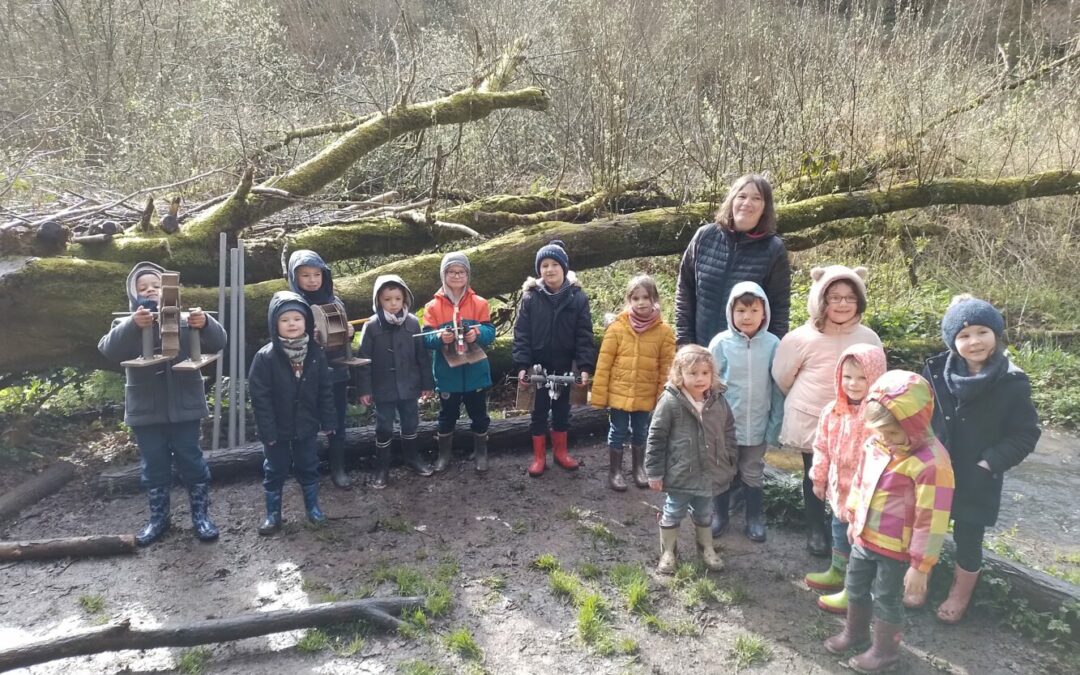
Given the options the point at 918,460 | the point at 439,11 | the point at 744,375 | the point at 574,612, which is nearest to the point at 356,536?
the point at 574,612

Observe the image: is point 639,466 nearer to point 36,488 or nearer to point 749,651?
point 749,651

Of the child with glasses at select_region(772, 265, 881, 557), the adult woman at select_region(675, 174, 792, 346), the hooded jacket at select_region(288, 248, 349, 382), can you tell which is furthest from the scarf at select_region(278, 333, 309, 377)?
the child with glasses at select_region(772, 265, 881, 557)

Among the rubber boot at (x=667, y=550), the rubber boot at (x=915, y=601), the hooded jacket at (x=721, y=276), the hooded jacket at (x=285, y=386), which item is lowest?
the rubber boot at (x=915, y=601)

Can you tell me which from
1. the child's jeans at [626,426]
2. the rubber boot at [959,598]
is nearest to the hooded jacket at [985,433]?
the rubber boot at [959,598]

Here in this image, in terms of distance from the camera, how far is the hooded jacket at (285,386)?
167 inches

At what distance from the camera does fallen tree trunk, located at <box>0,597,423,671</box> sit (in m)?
3.13

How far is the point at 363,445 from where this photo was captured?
5.55 meters

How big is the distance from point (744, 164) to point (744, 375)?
502 cm

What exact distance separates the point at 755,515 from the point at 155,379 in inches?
156

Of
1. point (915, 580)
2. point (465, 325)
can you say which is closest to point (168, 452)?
point (465, 325)

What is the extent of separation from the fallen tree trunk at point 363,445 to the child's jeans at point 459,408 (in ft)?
0.97

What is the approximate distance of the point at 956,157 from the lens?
8477 mm

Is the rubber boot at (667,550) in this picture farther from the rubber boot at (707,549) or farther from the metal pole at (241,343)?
the metal pole at (241,343)

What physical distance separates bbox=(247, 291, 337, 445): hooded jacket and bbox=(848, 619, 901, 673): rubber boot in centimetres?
346
